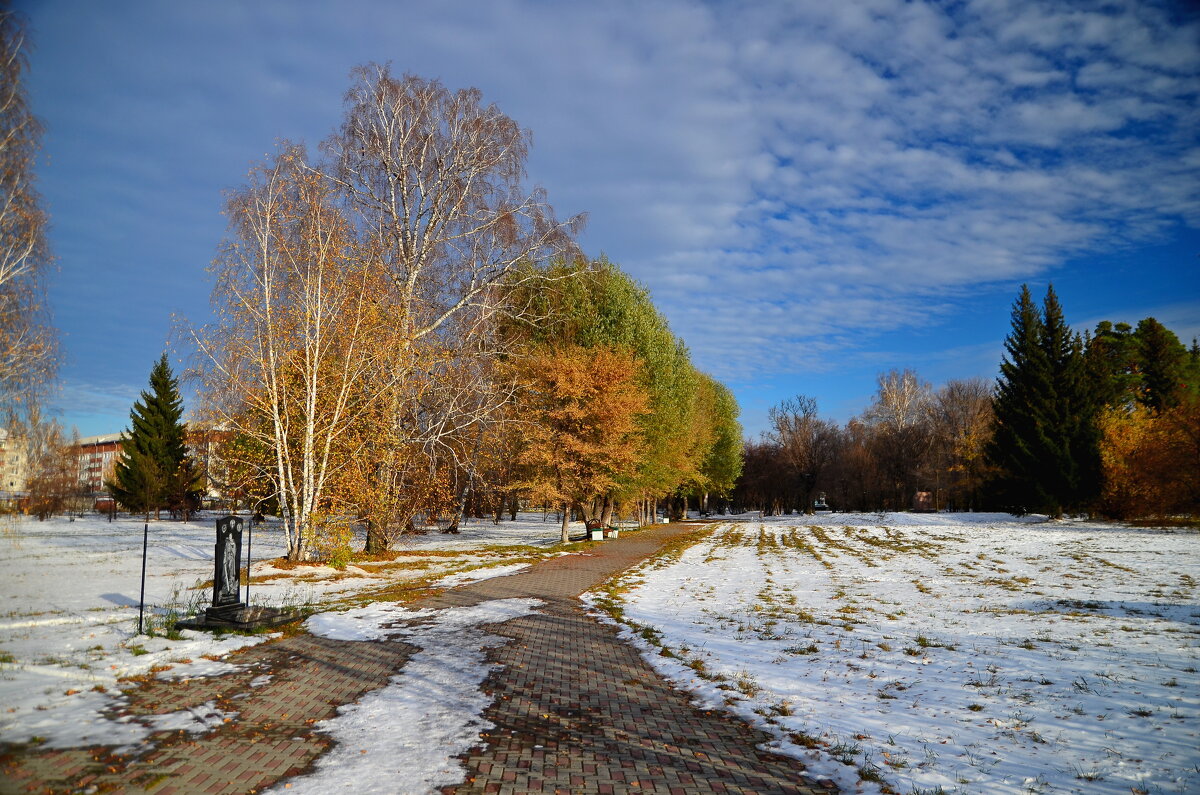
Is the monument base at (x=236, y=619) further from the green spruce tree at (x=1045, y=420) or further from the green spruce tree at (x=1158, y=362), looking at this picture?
the green spruce tree at (x=1158, y=362)

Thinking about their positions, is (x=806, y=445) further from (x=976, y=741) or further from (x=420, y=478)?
(x=976, y=741)

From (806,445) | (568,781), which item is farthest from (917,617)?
(806,445)

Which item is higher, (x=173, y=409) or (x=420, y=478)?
(x=173, y=409)

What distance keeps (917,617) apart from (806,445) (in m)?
53.8

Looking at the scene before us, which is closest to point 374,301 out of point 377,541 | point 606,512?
point 377,541

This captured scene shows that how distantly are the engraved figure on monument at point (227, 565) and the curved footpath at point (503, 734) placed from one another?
4.46 feet

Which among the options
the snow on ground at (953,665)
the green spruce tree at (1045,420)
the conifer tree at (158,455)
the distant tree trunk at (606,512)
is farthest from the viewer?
the conifer tree at (158,455)

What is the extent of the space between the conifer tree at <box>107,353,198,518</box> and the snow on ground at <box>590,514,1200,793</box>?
3734 centimetres

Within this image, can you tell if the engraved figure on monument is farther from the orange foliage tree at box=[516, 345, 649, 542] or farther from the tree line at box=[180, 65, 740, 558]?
the orange foliage tree at box=[516, 345, 649, 542]

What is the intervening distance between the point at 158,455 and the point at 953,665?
45887mm

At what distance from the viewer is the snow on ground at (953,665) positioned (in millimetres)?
4829

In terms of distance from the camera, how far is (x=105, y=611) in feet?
30.6

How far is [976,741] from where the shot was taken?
5.25m

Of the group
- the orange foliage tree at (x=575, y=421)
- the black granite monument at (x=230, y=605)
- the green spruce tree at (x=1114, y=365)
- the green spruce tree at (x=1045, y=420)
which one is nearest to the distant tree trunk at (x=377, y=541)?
the orange foliage tree at (x=575, y=421)
